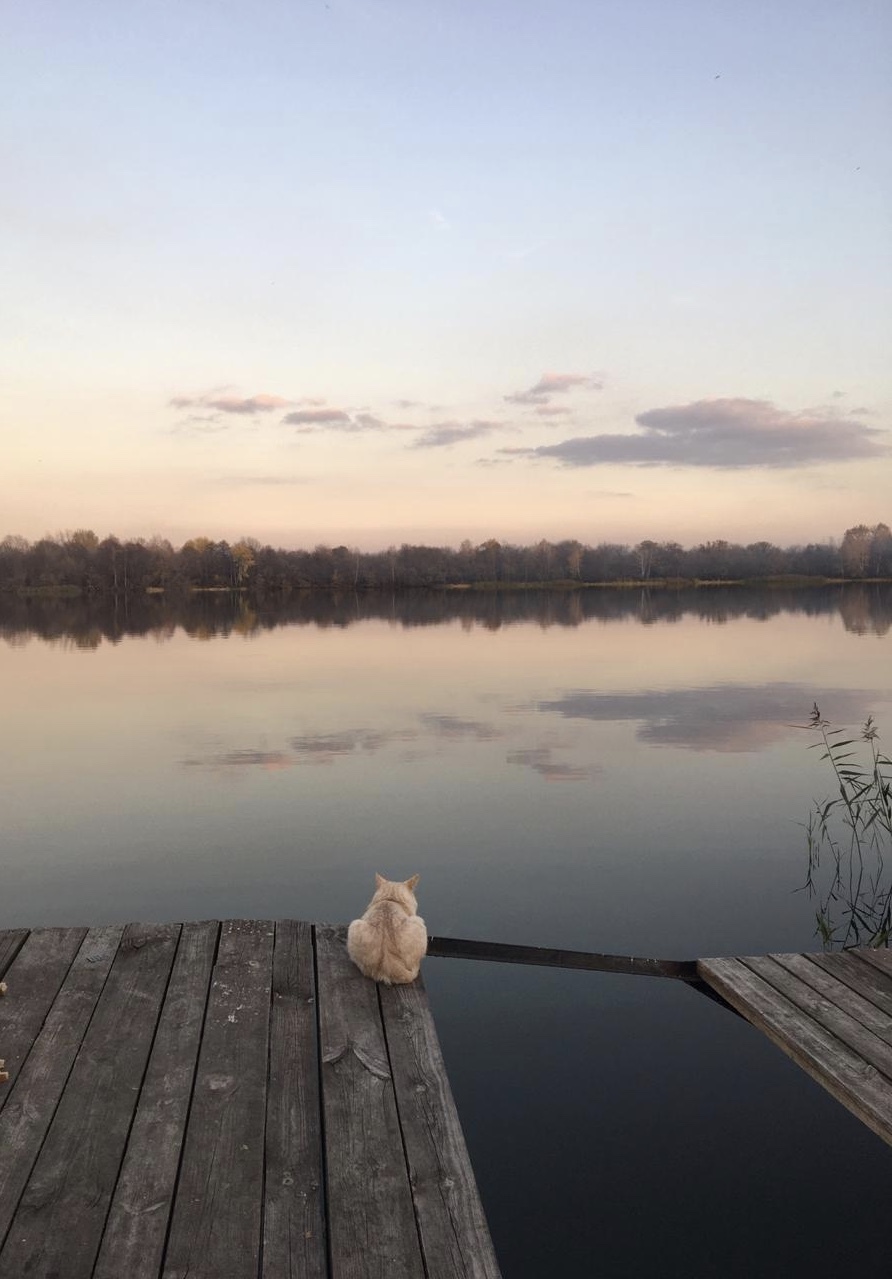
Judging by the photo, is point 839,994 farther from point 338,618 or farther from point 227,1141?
point 338,618

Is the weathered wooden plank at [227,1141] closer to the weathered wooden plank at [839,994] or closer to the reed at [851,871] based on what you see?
the weathered wooden plank at [839,994]

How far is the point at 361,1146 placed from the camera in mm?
3465

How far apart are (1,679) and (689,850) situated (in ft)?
63.8

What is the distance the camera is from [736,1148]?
185 inches

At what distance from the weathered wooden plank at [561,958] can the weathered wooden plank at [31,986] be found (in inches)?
82.4

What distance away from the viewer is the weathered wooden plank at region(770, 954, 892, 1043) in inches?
182

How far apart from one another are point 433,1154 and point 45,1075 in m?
1.69

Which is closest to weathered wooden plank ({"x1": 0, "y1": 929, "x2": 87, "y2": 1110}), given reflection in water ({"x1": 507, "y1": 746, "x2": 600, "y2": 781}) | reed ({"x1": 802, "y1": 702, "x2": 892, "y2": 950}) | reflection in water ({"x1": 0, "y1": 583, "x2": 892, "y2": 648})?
reed ({"x1": 802, "y1": 702, "x2": 892, "y2": 950})

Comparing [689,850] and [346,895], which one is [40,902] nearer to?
[346,895]

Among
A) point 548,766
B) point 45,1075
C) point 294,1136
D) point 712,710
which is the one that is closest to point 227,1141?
point 294,1136

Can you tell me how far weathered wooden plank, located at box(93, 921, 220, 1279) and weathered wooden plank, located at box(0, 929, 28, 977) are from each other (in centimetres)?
94

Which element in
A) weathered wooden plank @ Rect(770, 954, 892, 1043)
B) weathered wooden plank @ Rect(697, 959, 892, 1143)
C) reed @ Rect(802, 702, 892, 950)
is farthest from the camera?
reed @ Rect(802, 702, 892, 950)

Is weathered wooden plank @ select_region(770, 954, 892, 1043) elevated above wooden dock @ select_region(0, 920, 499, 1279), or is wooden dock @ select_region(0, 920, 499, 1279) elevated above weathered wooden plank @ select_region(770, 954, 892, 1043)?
wooden dock @ select_region(0, 920, 499, 1279)

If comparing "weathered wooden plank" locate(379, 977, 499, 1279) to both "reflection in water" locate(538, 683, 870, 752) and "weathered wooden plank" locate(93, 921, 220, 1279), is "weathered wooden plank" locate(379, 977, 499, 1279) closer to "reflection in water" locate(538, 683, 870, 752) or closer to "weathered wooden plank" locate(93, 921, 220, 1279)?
"weathered wooden plank" locate(93, 921, 220, 1279)
